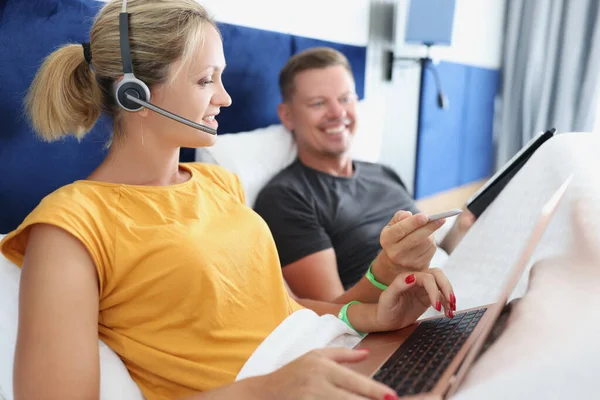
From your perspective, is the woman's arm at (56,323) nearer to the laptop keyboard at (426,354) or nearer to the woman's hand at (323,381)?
the woman's hand at (323,381)

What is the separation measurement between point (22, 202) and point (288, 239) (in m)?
0.62

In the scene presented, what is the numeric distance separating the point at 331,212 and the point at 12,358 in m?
0.92

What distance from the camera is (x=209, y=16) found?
37.6 inches

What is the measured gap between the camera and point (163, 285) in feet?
2.63

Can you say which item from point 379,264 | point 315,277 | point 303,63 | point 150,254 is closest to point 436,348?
point 379,264

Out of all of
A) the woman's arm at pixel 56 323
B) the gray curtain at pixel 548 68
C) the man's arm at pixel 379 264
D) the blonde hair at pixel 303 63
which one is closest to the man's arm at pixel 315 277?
the man's arm at pixel 379 264

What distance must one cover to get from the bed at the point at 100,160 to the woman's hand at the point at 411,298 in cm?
11

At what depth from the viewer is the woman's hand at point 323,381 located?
0.51 m

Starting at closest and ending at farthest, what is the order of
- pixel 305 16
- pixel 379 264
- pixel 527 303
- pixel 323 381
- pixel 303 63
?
pixel 323 381 → pixel 527 303 → pixel 379 264 → pixel 303 63 → pixel 305 16

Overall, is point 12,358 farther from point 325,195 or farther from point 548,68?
point 548,68

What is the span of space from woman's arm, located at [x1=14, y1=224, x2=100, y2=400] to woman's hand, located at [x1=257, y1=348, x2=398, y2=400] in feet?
0.77

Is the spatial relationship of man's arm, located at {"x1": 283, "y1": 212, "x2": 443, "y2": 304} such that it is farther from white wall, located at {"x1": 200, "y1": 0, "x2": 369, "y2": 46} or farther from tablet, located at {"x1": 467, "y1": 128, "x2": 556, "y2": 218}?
white wall, located at {"x1": 200, "y1": 0, "x2": 369, "y2": 46}

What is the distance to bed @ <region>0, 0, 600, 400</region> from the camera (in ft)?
2.46

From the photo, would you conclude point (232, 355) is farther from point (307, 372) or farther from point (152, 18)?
→ point (152, 18)
